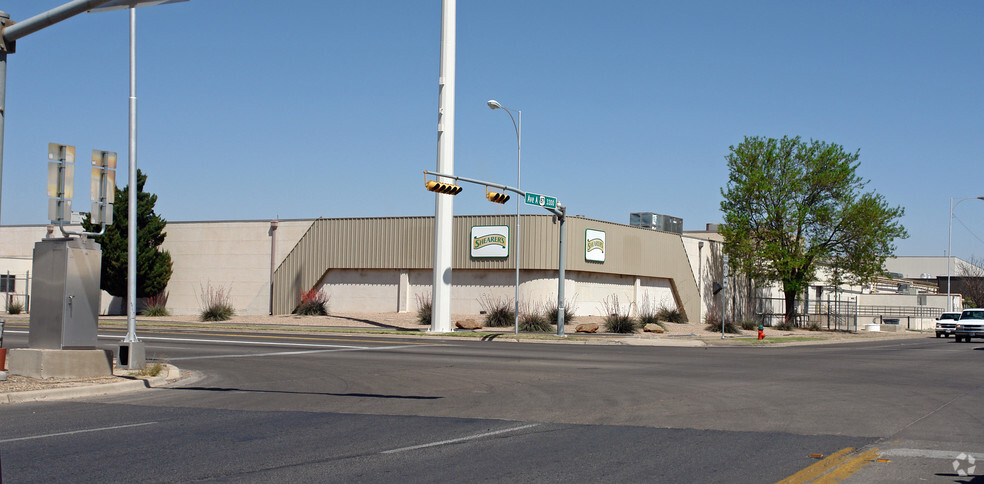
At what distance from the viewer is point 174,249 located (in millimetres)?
54219

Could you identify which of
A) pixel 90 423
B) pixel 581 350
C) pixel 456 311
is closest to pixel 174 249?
pixel 456 311

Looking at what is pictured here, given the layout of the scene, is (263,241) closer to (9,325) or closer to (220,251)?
(220,251)

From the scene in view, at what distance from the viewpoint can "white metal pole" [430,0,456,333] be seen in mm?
35438

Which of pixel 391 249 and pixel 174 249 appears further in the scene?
pixel 174 249

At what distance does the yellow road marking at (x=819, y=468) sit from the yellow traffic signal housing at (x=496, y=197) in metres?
21.9

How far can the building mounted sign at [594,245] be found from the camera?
151 ft

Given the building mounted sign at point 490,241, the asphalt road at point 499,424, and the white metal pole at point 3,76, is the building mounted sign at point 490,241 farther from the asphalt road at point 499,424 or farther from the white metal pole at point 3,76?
the white metal pole at point 3,76

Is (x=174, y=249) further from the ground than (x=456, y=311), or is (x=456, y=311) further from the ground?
(x=174, y=249)

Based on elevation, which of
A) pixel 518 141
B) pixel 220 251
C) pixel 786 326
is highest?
pixel 518 141

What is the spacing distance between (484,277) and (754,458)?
38.3 m

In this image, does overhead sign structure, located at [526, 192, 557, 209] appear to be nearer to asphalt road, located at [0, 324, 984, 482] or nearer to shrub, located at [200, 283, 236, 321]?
asphalt road, located at [0, 324, 984, 482]

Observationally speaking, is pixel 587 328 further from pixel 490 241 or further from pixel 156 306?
pixel 156 306

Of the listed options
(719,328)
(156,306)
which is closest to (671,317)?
(719,328)

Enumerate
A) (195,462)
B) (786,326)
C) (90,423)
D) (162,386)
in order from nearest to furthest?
(195,462)
(90,423)
(162,386)
(786,326)
